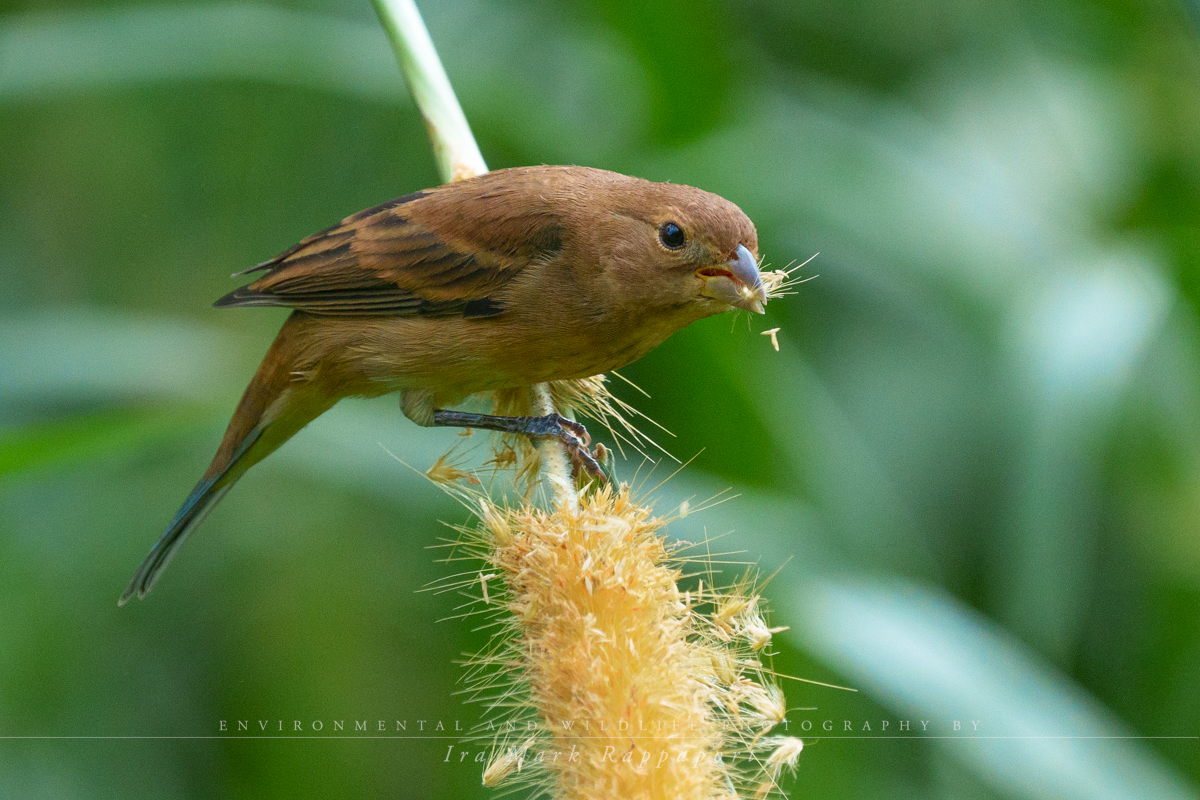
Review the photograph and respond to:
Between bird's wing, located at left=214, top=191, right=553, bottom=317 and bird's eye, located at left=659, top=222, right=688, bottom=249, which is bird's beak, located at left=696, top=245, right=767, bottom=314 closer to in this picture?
bird's eye, located at left=659, top=222, right=688, bottom=249

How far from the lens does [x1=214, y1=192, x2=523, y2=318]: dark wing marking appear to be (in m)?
2.90

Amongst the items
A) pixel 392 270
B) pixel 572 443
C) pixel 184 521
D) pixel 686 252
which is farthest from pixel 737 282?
pixel 184 521

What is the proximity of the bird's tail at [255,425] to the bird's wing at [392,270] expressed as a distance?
137 millimetres

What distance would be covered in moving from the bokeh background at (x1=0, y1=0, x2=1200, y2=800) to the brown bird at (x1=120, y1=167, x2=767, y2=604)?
0.86 ft

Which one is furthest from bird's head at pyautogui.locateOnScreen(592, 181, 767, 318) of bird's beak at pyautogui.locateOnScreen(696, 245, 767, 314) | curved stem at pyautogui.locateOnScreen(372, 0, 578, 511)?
curved stem at pyautogui.locateOnScreen(372, 0, 578, 511)

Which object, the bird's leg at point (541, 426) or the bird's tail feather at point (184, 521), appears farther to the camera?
the bird's tail feather at point (184, 521)

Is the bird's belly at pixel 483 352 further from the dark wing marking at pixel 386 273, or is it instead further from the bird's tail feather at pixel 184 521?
the bird's tail feather at pixel 184 521

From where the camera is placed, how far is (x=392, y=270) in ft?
9.78

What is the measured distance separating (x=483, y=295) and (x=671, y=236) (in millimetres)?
560

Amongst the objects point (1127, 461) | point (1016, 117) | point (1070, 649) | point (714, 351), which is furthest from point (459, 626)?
point (1016, 117)

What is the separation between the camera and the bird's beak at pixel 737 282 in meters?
2.48

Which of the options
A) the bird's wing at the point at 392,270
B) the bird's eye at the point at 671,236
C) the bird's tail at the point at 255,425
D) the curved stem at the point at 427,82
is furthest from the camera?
the bird's tail at the point at 255,425

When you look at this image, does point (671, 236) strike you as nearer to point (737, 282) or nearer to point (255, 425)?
point (737, 282)

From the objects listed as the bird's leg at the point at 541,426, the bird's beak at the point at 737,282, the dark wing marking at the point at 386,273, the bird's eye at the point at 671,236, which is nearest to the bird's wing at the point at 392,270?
the dark wing marking at the point at 386,273
